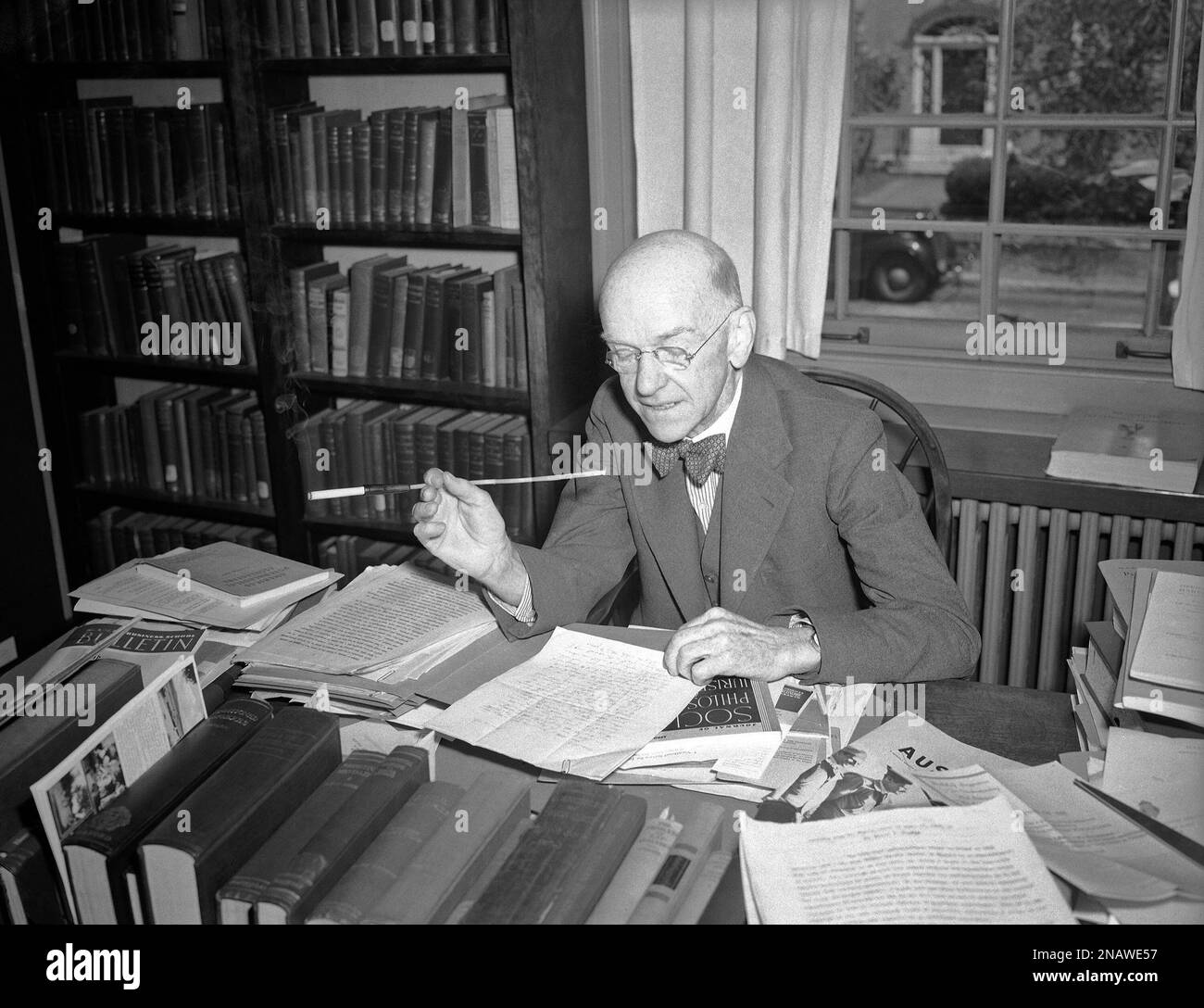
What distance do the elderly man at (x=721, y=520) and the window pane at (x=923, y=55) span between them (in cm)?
135

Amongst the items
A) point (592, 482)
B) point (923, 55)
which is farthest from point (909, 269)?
point (592, 482)

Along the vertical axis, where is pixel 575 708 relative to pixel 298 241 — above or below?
below

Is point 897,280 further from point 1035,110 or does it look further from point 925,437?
point 925,437

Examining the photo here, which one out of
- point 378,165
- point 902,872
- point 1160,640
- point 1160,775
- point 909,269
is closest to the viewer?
point 902,872

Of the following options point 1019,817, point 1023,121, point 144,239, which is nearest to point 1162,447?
point 1023,121

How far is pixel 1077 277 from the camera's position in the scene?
8.36 meters

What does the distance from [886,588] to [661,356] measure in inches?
18.5

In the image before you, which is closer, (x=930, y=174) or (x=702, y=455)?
(x=702, y=455)

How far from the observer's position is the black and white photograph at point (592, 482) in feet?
3.63

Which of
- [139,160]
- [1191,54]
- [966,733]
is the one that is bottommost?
[966,733]

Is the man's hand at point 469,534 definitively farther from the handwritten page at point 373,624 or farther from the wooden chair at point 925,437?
the wooden chair at point 925,437

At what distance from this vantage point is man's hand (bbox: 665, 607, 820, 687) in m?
1.44

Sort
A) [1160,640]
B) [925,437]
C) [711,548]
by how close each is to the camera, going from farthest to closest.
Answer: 1. [925,437]
2. [711,548]
3. [1160,640]

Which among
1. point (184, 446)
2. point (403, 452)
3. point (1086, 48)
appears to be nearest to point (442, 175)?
point (403, 452)
